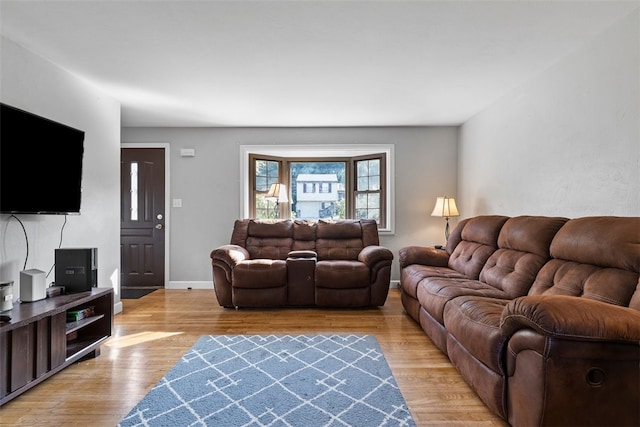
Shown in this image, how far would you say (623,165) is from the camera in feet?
6.57

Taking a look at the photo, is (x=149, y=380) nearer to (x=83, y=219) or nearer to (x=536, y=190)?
(x=83, y=219)

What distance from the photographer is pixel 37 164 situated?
225 cm

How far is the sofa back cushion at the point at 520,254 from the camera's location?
7.38 feet

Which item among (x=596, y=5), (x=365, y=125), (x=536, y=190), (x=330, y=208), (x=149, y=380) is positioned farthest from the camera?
(x=330, y=208)

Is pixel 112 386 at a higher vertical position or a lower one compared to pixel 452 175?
lower

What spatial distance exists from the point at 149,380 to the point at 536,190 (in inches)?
133

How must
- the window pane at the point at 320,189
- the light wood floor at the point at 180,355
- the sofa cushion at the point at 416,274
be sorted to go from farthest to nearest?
the window pane at the point at 320,189, the sofa cushion at the point at 416,274, the light wood floor at the point at 180,355

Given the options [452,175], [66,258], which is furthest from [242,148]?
[452,175]

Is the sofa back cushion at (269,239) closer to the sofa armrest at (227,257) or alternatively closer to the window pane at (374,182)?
the sofa armrest at (227,257)

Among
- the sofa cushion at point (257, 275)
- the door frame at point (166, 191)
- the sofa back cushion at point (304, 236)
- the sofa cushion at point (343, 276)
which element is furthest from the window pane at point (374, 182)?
the door frame at point (166, 191)

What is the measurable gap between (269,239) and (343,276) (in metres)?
1.19

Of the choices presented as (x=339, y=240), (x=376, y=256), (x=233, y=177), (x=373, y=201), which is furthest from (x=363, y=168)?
(x=233, y=177)

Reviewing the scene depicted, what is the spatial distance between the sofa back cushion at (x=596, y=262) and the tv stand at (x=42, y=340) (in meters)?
3.05

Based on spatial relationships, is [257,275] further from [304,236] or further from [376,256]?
[376,256]
